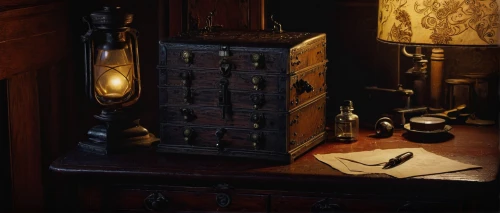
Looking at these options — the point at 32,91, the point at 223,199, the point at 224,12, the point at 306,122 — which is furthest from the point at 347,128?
the point at 32,91

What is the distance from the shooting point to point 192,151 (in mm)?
3451

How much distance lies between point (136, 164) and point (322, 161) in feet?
2.24

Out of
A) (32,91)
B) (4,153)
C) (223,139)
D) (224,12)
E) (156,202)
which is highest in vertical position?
(224,12)

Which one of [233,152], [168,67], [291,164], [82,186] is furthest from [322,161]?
[82,186]

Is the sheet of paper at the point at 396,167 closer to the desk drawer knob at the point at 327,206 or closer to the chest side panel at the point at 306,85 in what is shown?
the desk drawer knob at the point at 327,206

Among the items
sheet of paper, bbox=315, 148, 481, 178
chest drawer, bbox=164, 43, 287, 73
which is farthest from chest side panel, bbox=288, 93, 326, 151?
chest drawer, bbox=164, 43, 287, 73

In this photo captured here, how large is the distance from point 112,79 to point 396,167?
3.81 feet

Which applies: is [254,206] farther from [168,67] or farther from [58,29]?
[58,29]

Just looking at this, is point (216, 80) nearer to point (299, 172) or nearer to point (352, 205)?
point (299, 172)

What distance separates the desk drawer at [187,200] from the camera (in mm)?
3254

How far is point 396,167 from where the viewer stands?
10.6 feet

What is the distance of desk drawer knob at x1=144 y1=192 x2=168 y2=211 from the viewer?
3296mm

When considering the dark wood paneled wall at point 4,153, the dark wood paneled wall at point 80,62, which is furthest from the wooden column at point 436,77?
the dark wood paneled wall at point 4,153

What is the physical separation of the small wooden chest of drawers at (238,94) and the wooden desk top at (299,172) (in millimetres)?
59
